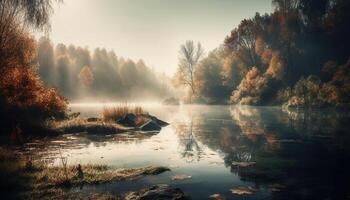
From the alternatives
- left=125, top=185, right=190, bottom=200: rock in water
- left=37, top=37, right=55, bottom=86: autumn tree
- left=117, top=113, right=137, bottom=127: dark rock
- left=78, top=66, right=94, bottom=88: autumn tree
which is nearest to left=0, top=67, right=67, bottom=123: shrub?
left=117, top=113, right=137, bottom=127: dark rock

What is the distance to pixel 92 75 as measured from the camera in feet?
363

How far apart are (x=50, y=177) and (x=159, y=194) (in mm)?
3417

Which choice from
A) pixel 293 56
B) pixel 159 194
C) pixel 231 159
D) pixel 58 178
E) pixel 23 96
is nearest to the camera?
pixel 159 194

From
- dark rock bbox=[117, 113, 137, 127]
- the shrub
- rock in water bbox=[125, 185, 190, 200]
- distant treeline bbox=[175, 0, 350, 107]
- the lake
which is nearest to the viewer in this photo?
Answer: rock in water bbox=[125, 185, 190, 200]

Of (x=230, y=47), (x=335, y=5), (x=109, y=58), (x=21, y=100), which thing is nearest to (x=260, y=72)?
(x=230, y=47)

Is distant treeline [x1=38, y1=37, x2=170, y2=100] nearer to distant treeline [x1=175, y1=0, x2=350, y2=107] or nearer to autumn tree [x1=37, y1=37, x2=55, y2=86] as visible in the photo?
autumn tree [x1=37, y1=37, x2=55, y2=86]

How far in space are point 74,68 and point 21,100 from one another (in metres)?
101

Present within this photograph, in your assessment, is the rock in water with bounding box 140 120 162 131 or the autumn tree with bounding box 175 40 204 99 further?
the autumn tree with bounding box 175 40 204 99

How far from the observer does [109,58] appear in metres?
133

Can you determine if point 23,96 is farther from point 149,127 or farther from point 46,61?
point 46,61

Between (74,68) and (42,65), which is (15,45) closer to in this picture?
(42,65)

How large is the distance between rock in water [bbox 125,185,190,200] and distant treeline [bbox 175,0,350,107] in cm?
3972

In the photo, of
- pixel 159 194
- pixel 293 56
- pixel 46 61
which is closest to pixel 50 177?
pixel 159 194

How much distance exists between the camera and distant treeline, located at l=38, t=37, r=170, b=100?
104750 mm
